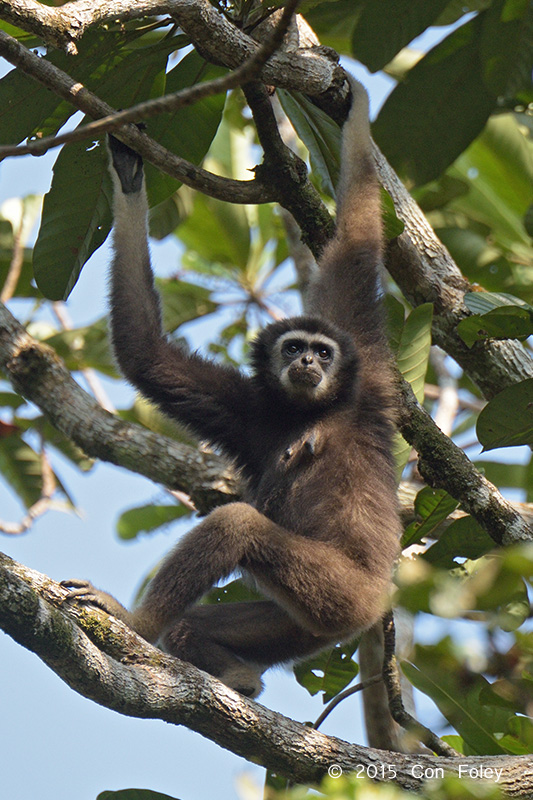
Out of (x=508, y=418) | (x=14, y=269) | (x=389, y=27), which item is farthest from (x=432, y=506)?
(x=14, y=269)

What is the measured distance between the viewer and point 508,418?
18.3 feet

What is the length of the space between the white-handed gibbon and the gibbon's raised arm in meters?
0.01

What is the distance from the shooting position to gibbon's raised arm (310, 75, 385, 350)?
21.9ft

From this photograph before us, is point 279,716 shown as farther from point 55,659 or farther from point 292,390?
point 292,390

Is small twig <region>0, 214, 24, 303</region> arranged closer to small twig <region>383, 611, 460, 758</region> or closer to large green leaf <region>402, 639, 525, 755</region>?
small twig <region>383, 611, 460, 758</region>

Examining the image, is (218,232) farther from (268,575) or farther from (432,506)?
(268,575)

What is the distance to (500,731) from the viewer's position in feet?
18.7

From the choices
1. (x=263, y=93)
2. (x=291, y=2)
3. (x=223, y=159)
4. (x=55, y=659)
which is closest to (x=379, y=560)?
(x=55, y=659)

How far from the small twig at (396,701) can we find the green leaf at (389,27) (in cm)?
450

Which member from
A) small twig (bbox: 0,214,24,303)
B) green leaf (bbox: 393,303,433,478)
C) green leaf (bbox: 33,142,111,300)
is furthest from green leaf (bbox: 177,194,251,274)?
green leaf (bbox: 393,303,433,478)

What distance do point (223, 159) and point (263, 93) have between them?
5.82 meters

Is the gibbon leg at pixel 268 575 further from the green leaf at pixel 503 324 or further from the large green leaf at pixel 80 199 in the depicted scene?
the large green leaf at pixel 80 199

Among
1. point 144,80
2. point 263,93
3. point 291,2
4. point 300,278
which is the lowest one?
point 291,2

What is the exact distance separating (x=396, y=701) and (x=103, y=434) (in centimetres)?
357
